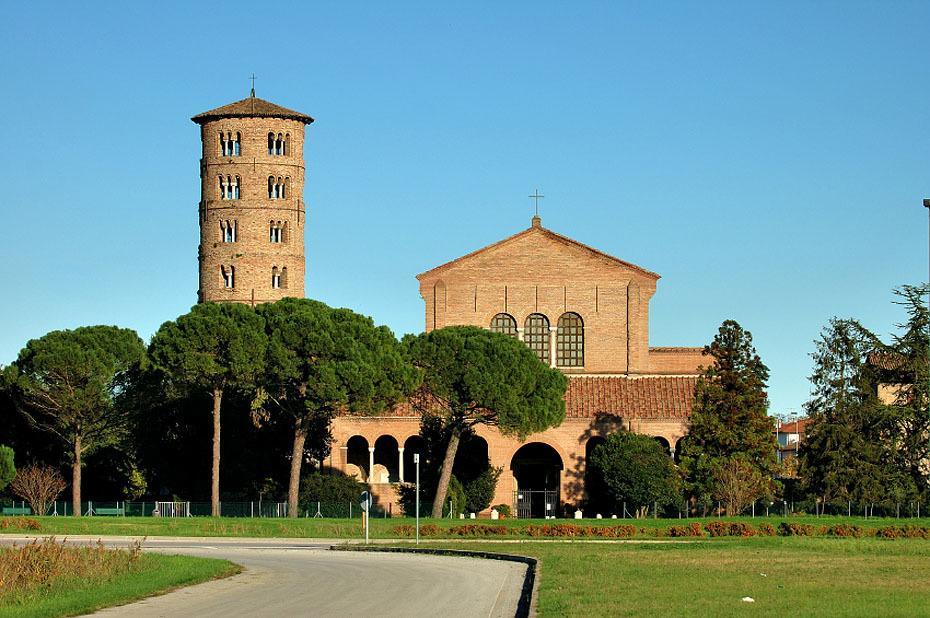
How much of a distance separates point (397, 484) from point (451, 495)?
5.99 meters

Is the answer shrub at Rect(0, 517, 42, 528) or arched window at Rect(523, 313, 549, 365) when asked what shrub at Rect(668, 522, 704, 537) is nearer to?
shrub at Rect(0, 517, 42, 528)

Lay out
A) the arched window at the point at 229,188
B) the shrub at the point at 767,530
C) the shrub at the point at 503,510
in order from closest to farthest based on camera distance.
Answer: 1. the shrub at the point at 767,530
2. the shrub at the point at 503,510
3. the arched window at the point at 229,188

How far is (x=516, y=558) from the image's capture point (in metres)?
40.8

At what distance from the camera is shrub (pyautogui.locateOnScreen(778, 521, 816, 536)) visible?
53.2 m

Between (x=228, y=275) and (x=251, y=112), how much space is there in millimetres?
9307

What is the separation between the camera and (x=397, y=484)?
245ft

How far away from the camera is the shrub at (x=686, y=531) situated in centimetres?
5288

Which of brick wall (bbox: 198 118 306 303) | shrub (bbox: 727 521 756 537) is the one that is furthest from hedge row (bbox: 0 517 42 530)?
brick wall (bbox: 198 118 306 303)

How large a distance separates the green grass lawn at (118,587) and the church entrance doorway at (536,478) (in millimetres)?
37595

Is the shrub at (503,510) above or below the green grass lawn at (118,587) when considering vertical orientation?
below

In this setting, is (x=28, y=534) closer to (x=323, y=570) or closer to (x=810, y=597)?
(x=323, y=570)

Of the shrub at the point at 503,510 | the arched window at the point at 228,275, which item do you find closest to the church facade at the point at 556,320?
the shrub at the point at 503,510

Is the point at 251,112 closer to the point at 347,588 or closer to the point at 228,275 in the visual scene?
the point at 228,275

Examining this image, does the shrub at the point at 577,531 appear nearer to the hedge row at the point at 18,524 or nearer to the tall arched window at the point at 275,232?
the hedge row at the point at 18,524
